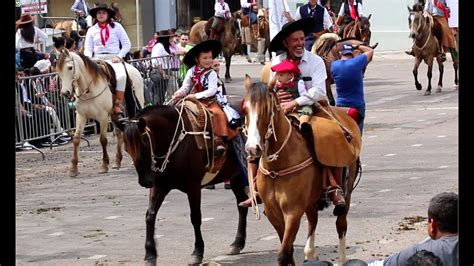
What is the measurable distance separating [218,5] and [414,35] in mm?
6233

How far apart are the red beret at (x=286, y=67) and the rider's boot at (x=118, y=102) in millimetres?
8074

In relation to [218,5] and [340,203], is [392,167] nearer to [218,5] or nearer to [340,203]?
[340,203]

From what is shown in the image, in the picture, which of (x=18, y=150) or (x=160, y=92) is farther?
(x=160, y=92)

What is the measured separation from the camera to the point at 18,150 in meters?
19.2

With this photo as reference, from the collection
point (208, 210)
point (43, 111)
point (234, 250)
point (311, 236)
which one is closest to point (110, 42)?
point (43, 111)

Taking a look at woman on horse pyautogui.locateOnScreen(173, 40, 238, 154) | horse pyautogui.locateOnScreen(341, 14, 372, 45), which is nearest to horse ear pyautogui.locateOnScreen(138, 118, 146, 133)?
woman on horse pyautogui.locateOnScreen(173, 40, 238, 154)

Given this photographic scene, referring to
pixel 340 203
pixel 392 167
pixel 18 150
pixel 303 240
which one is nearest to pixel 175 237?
pixel 303 240

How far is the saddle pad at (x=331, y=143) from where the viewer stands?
9.19 meters

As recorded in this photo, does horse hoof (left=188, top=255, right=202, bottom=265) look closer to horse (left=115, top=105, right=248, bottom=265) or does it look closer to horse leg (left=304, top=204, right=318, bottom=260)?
horse (left=115, top=105, right=248, bottom=265)

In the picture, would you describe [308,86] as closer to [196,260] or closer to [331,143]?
[331,143]

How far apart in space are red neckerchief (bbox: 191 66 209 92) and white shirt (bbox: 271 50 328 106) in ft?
5.11

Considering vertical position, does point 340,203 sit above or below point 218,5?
below

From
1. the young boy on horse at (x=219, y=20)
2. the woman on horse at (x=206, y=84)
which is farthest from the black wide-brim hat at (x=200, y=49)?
the young boy on horse at (x=219, y=20)
